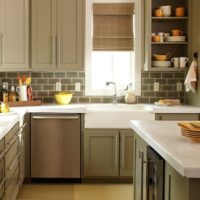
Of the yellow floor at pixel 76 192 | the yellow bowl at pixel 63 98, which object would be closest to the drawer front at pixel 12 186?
the yellow floor at pixel 76 192

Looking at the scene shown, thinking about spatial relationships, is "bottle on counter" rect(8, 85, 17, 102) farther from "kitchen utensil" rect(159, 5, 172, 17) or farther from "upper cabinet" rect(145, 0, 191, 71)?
"kitchen utensil" rect(159, 5, 172, 17)

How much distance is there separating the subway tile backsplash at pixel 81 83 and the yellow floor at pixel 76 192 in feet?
3.97

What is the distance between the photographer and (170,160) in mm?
2121

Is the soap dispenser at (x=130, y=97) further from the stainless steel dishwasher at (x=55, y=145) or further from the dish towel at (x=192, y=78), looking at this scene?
the stainless steel dishwasher at (x=55, y=145)

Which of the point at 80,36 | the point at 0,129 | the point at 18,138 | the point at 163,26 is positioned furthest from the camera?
the point at 163,26

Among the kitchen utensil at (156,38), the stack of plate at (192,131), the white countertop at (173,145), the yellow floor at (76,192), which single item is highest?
the kitchen utensil at (156,38)

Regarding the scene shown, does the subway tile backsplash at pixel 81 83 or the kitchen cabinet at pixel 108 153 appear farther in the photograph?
the subway tile backsplash at pixel 81 83

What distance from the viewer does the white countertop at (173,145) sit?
1899mm

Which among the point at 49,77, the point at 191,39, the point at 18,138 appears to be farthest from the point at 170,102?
the point at 18,138

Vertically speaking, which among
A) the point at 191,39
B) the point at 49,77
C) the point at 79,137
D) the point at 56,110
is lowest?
the point at 79,137

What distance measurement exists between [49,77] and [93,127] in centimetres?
108

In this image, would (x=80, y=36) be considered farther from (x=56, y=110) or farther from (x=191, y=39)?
(x=191, y=39)

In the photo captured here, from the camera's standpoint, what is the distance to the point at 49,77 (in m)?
5.64

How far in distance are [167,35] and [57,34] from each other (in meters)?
1.38
